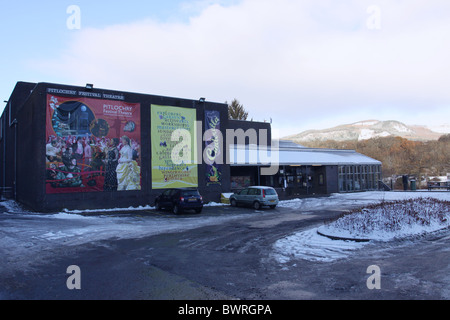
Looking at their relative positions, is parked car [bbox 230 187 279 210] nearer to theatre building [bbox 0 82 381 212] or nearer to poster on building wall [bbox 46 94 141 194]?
theatre building [bbox 0 82 381 212]

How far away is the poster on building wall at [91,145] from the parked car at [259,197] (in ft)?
25.1

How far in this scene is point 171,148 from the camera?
24.8m

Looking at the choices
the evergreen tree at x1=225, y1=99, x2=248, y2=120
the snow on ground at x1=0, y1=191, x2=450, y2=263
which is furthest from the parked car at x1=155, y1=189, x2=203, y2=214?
the evergreen tree at x1=225, y1=99, x2=248, y2=120

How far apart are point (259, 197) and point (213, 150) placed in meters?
6.70

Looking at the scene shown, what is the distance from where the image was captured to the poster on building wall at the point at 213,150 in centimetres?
2650

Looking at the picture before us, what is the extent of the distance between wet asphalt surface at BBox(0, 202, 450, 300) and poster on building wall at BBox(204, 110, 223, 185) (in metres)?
15.7

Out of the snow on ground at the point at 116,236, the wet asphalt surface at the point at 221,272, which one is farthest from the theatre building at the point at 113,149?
the wet asphalt surface at the point at 221,272

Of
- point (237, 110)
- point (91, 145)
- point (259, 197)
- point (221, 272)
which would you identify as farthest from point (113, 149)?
point (237, 110)

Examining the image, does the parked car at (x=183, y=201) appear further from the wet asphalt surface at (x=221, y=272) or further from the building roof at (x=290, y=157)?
the building roof at (x=290, y=157)

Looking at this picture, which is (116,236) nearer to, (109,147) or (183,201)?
(183,201)

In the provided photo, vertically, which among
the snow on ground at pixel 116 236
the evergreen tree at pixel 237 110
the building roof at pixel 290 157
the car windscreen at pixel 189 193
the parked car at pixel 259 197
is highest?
the evergreen tree at pixel 237 110

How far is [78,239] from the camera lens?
1127 cm

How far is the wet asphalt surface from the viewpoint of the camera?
223 inches
